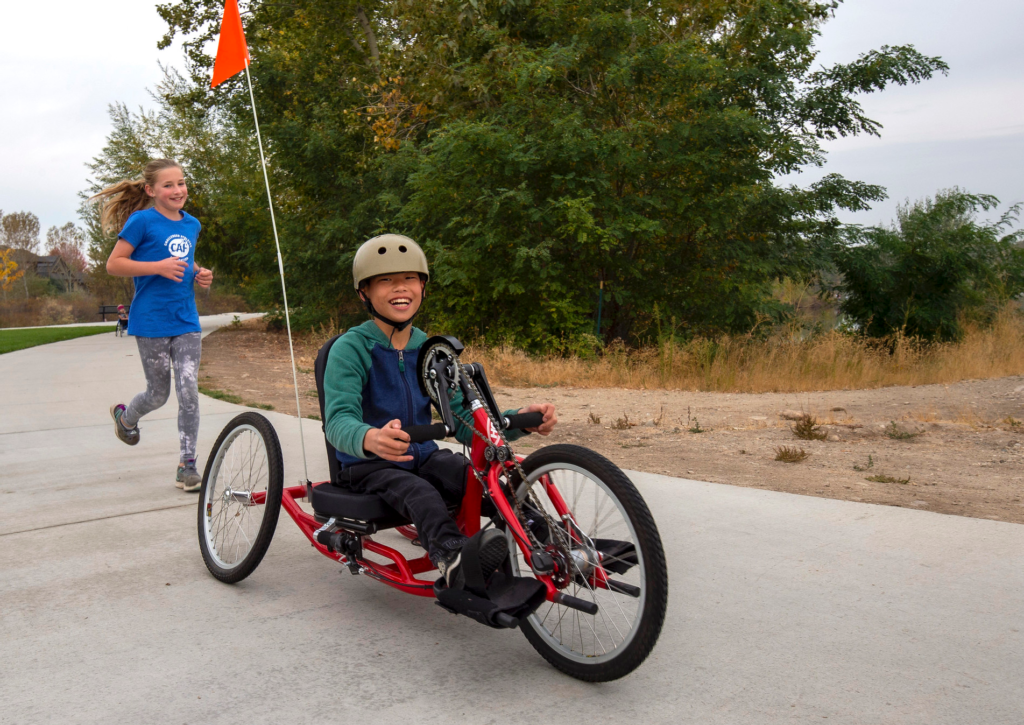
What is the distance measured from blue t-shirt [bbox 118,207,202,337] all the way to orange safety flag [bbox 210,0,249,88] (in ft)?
2.92

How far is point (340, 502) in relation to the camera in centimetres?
314

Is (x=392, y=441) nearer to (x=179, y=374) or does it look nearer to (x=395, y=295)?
(x=395, y=295)

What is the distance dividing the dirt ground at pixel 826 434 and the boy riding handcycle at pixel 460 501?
2809 mm

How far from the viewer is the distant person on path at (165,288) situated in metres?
5.09

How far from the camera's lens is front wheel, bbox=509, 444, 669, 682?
2.45 m

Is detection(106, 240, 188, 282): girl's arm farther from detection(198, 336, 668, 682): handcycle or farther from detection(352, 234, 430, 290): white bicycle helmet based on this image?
detection(352, 234, 430, 290): white bicycle helmet

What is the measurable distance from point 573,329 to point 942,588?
41.0 ft

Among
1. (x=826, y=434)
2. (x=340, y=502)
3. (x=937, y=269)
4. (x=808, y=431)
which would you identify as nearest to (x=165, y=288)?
(x=340, y=502)

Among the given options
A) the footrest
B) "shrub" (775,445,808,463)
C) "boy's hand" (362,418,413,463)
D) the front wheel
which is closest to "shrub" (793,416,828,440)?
"shrub" (775,445,808,463)

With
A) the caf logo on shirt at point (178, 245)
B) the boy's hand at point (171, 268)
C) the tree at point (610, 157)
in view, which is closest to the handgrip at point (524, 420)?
the boy's hand at point (171, 268)

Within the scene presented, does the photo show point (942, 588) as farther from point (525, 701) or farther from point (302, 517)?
point (302, 517)

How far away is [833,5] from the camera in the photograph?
21.3 meters

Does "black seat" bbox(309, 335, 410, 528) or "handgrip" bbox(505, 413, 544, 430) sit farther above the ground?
"handgrip" bbox(505, 413, 544, 430)

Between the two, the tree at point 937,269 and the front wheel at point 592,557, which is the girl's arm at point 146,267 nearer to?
the front wheel at point 592,557
